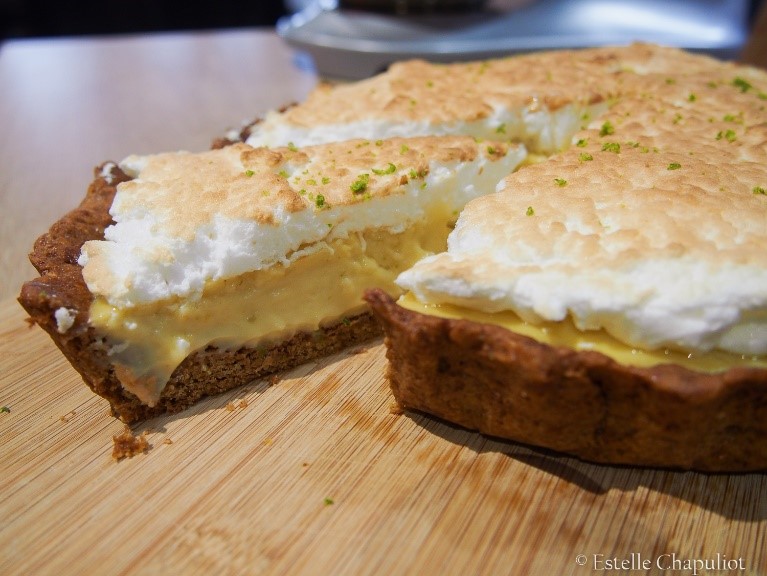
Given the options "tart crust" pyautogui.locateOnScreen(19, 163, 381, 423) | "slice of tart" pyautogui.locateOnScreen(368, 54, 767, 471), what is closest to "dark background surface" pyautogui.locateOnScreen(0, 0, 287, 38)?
"tart crust" pyautogui.locateOnScreen(19, 163, 381, 423)

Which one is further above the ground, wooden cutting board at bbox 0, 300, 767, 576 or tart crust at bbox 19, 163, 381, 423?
tart crust at bbox 19, 163, 381, 423

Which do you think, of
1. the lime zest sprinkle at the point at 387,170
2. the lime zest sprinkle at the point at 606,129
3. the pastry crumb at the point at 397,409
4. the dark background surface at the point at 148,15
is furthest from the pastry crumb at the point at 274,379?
the dark background surface at the point at 148,15

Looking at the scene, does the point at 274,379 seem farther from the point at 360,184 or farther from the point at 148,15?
the point at 148,15

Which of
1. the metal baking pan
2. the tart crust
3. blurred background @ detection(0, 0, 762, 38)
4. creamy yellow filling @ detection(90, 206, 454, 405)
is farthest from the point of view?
blurred background @ detection(0, 0, 762, 38)

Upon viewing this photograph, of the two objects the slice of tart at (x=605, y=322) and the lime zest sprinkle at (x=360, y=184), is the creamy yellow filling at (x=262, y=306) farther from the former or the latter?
the slice of tart at (x=605, y=322)

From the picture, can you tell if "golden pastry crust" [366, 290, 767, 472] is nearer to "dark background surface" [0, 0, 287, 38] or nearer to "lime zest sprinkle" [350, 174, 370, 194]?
"lime zest sprinkle" [350, 174, 370, 194]

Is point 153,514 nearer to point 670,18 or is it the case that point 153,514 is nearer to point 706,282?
point 706,282
